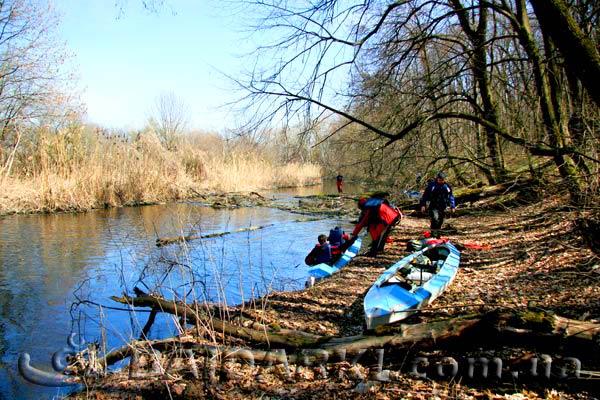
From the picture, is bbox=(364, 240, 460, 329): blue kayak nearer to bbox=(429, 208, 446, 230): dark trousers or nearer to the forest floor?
the forest floor

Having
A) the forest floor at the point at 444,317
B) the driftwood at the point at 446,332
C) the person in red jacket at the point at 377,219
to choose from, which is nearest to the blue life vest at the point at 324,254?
the forest floor at the point at 444,317


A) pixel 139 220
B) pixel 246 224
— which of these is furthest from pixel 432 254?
pixel 139 220

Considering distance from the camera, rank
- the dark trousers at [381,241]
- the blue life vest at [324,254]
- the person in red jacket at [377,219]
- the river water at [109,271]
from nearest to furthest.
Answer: the river water at [109,271] → the blue life vest at [324,254] → the person in red jacket at [377,219] → the dark trousers at [381,241]

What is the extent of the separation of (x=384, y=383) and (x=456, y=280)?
4.20 meters

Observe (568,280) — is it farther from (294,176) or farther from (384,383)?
(294,176)

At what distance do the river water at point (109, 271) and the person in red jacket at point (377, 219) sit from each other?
69.3 inches

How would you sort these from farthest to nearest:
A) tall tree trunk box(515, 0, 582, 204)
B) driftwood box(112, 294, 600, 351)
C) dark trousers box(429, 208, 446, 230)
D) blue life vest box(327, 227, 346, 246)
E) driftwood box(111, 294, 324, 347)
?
dark trousers box(429, 208, 446, 230) < blue life vest box(327, 227, 346, 246) < tall tree trunk box(515, 0, 582, 204) < driftwood box(111, 294, 324, 347) < driftwood box(112, 294, 600, 351)

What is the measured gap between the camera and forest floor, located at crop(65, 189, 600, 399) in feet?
11.8

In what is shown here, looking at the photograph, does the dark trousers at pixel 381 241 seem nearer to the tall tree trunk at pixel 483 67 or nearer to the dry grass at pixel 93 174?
the tall tree trunk at pixel 483 67

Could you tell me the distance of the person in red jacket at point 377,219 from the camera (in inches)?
396

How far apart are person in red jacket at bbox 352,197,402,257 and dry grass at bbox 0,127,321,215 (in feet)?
16.8

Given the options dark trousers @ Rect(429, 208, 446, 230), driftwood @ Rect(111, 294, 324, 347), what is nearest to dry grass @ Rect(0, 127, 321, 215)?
dark trousers @ Rect(429, 208, 446, 230)

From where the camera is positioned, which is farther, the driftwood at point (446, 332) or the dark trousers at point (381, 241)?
the dark trousers at point (381, 241)

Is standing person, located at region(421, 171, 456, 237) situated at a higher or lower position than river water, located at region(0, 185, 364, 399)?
higher
